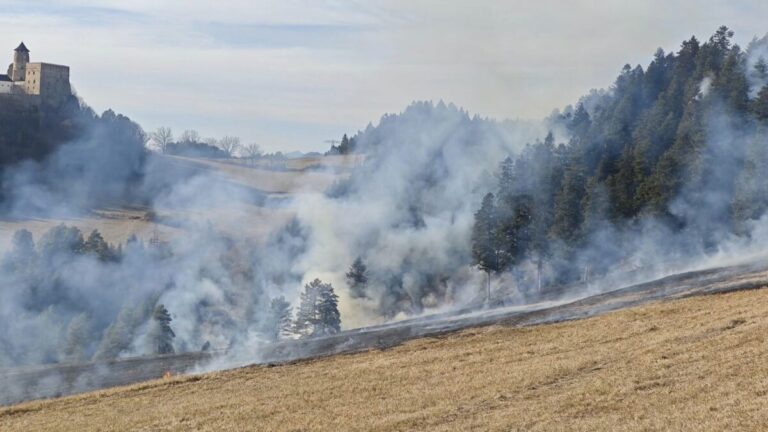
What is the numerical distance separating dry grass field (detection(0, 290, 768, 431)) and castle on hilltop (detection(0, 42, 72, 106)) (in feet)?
402

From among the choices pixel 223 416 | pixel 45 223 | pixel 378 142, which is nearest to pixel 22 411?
pixel 223 416

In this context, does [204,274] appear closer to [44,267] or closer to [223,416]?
[44,267]

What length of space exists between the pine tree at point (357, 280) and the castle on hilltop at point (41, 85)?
8405 cm

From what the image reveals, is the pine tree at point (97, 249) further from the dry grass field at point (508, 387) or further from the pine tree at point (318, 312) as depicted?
the dry grass field at point (508, 387)

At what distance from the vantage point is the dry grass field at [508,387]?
21.8 metres

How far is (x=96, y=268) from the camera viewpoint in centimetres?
8112

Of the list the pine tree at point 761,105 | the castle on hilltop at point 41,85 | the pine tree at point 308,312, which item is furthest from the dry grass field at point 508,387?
the castle on hilltop at point 41,85

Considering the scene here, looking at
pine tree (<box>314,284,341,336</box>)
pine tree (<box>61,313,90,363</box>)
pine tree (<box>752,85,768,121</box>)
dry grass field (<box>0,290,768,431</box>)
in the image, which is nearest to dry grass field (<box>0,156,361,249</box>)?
pine tree (<box>61,313,90,363</box>)

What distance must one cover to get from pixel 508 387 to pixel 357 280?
56.8 metres

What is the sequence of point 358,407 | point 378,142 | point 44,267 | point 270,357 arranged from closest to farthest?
point 358,407 → point 270,357 → point 44,267 → point 378,142

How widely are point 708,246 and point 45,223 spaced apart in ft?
295

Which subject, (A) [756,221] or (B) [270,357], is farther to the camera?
(A) [756,221]

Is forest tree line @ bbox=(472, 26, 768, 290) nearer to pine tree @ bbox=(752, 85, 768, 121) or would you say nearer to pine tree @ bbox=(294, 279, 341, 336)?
pine tree @ bbox=(752, 85, 768, 121)

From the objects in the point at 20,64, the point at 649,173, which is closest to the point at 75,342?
the point at 649,173
